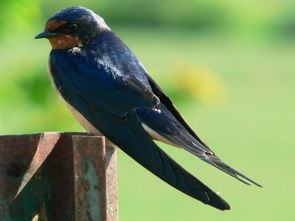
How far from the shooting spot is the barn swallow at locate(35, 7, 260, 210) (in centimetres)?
325

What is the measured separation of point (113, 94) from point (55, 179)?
0.89 meters

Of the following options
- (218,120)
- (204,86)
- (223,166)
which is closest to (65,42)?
(223,166)

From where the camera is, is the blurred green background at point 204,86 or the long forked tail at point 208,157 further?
the blurred green background at point 204,86

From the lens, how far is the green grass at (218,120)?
5.87 metres

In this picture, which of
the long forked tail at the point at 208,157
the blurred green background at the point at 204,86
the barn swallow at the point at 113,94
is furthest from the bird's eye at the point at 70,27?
the long forked tail at the point at 208,157

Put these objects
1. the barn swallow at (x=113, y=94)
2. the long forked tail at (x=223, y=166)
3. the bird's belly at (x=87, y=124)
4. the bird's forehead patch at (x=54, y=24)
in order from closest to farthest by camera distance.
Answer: the long forked tail at (x=223, y=166), the barn swallow at (x=113, y=94), the bird's belly at (x=87, y=124), the bird's forehead patch at (x=54, y=24)

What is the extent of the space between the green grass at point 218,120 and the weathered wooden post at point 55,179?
8.93 feet

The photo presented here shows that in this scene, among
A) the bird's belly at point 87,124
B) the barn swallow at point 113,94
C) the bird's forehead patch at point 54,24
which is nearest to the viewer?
the barn swallow at point 113,94

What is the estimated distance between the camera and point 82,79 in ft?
11.8

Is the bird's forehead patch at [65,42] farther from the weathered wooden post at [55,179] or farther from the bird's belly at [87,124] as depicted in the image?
the weathered wooden post at [55,179]

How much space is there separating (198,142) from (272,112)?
14.1 metres

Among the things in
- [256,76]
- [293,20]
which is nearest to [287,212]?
[256,76]

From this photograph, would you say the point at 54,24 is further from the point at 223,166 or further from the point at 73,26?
the point at 223,166

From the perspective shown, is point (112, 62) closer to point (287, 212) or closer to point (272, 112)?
point (287, 212)
